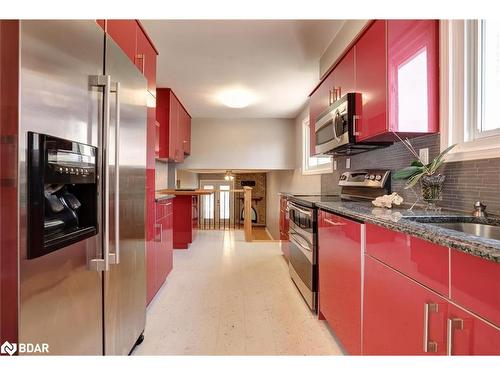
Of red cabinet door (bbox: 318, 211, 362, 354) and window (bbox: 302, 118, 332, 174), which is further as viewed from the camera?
window (bbox: 302, 118, 332, 174)

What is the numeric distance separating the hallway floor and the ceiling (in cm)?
240

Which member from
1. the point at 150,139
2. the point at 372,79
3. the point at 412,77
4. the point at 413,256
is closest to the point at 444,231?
the point at 413,256

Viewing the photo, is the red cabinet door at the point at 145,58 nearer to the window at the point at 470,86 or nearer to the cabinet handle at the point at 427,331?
the window at the point at 470,86

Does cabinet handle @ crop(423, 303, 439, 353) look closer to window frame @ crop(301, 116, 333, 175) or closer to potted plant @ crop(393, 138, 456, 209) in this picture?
potted plant @ crop(393, 138, 456, 209)

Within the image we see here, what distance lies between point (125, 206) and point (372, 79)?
170 cm

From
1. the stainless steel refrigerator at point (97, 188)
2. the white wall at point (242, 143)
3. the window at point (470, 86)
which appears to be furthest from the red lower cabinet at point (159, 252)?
the white wall at point (242, 143)

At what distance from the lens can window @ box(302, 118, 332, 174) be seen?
11.3ft

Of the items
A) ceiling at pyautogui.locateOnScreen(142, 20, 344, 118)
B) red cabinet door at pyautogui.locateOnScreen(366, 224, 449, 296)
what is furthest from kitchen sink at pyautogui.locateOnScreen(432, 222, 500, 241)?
ceiling at pyautogui.locateOnScreen(142, 20, 344, 118)

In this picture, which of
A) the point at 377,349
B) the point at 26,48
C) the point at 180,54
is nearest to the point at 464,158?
the point at 377,349

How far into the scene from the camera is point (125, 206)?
142 cm

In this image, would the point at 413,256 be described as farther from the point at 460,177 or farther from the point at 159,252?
the point at 159,252

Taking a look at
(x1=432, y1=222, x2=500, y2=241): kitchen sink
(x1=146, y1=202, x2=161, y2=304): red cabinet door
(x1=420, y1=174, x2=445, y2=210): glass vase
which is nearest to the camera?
(x1=432, y1=222, x2=500, y2=241): kitchen sink

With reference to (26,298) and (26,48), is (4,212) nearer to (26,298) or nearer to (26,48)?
(26,298)
